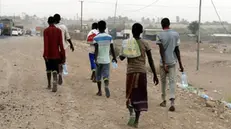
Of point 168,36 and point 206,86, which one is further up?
point 168,36

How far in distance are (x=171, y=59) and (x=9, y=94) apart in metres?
3.42

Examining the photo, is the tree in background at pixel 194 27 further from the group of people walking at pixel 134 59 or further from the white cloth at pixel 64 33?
the white cloth at pixel 64 33

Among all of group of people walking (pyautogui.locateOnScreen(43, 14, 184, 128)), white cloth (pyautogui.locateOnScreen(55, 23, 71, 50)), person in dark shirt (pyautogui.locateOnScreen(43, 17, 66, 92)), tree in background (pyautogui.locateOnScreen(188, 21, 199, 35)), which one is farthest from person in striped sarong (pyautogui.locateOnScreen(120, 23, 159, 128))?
tree in background (pyautogui.locateOnScreen(188, 21, 199, 35))

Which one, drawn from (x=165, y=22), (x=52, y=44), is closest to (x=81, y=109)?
(x=52, y=44)

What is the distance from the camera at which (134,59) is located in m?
6.32

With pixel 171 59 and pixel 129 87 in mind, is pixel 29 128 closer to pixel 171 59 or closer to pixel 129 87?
pixel 129 87

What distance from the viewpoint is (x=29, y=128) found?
591cm

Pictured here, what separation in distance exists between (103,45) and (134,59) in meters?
2.05

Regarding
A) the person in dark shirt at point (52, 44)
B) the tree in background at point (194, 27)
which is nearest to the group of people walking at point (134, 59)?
the person in dark shirt at point (52, 44)

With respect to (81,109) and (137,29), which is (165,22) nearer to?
(137,29)

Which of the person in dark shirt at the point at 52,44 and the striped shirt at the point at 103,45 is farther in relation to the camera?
the person in dark shirt at the point at 52,44

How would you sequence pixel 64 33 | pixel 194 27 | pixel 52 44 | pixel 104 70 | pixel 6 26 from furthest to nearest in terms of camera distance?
1. pixel 194 27
2. pixel 6 26
3. pixel 64 33
4. pixel 52 44
5. pixel 104 70

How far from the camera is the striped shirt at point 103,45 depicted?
26.9 ft

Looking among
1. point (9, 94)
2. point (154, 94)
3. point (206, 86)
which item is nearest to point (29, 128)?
point (9, 94)
